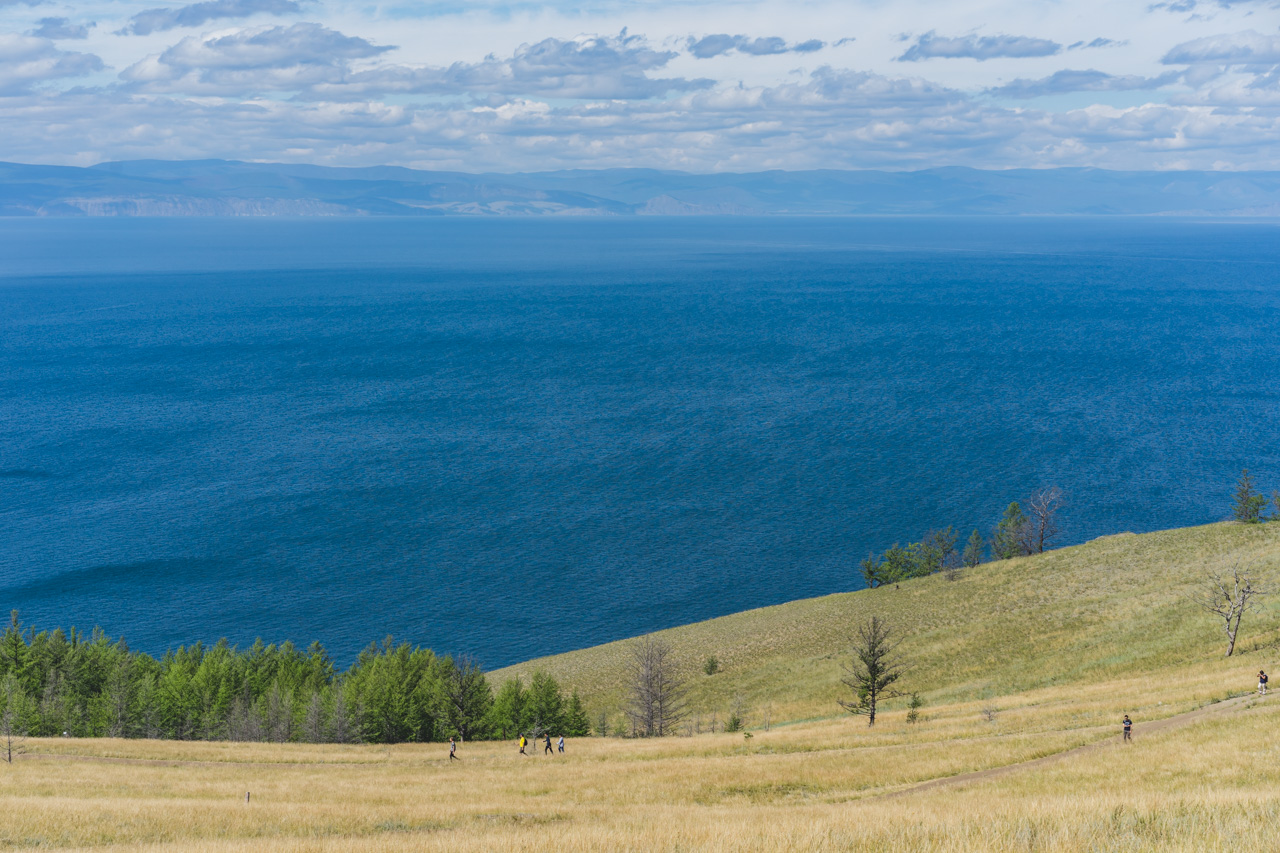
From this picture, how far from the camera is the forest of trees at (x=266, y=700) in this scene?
56.4 metres

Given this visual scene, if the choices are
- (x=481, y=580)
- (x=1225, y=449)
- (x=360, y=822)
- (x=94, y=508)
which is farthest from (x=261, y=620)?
(x=1225, y=449)

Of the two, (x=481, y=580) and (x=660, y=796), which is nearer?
(x=660, y=796)

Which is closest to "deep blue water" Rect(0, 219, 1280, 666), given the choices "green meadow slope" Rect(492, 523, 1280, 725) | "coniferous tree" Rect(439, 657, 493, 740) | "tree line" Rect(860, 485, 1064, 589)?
"tree line" Rect(860, 485, 1064, 589)

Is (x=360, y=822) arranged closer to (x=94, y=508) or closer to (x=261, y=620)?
(x=261, y=620)

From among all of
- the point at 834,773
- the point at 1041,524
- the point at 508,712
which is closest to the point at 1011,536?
the point at 1041,524

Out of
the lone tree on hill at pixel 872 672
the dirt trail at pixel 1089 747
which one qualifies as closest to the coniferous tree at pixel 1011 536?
the lone tree on hill at pixel 872 672

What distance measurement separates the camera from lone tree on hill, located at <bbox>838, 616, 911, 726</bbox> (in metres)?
49.4

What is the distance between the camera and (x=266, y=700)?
199ft

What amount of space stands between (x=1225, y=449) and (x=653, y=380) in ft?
318

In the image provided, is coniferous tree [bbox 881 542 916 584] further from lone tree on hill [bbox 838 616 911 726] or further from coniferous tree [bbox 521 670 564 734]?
coniferous tree [bbox 521 670 564 734]

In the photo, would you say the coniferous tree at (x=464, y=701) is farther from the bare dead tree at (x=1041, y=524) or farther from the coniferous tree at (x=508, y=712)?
the bare dead tree at (x=1041, y=524)

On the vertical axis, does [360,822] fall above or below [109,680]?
above

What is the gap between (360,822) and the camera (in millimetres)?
25891

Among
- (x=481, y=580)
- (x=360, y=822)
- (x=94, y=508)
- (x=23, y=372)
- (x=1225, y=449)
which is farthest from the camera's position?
(x=23, y=372)
